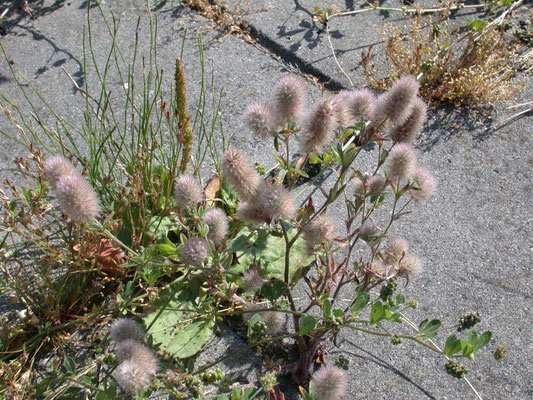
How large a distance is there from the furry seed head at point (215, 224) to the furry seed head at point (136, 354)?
0.35 m

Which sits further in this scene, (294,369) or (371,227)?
(294,369)

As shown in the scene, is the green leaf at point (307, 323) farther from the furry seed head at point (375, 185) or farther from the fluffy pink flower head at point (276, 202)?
the furry seed head at point (375, 185)

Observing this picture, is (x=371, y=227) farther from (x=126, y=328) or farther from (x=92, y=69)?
(x=92, y=69)

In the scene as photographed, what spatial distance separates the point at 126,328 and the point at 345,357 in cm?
72

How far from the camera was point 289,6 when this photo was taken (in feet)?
10.4

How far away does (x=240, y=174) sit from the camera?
1.41m

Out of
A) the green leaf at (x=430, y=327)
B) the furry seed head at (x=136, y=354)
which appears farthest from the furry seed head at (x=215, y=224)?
the green leaf at (x=430, y=327)

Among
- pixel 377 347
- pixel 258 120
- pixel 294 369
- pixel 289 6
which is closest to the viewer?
pixel 258 120

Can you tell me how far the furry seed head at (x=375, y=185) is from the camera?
1.54m

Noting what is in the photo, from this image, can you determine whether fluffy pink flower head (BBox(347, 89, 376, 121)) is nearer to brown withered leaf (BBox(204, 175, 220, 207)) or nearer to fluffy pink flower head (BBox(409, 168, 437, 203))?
fluffy pink flower head (BBox(409, 168, 437, 203))

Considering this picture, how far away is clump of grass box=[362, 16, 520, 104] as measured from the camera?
2.65 metres

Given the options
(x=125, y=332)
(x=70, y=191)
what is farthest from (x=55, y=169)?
(x=125, y=332)

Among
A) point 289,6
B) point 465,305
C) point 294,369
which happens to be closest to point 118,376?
point 294,369

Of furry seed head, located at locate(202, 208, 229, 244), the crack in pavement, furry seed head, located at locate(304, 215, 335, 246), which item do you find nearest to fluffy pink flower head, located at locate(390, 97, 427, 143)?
furry seed head, located at locate(304, 215, 335, 246)
